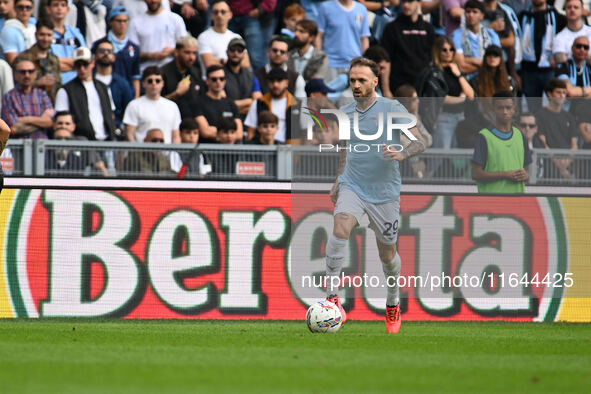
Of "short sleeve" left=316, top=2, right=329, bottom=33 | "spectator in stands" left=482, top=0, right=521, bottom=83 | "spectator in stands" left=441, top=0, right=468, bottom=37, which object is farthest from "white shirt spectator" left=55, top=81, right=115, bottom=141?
"spectator in stands" left=482, top=0, right=521, bottom=83

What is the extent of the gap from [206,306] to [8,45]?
4.92 meters

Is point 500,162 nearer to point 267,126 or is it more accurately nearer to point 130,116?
point 267,126

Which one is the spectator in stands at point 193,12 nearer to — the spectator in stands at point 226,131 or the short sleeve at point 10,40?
the short sleeve at point 10,40

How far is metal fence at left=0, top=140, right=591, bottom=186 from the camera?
12.9m

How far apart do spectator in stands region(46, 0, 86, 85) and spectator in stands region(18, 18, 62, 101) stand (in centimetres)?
37

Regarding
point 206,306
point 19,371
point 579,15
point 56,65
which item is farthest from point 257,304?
point 579,15

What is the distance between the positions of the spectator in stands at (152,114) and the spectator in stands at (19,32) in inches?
72.5

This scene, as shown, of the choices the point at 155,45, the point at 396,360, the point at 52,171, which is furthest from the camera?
the point at 155,45

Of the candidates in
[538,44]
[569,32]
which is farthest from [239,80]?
[569,32]

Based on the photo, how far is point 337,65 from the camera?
16.6 m

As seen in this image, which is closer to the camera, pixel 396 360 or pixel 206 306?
pixel 396 360

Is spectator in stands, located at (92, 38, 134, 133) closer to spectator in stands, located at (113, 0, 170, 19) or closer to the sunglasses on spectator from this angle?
spectator in stands, located at (113, 0, 170, 19)

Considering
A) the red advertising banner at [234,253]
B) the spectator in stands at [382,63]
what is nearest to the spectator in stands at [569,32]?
the spectator in stands at [382,63]

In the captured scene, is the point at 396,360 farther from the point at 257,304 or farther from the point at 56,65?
the point at 56,65
